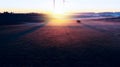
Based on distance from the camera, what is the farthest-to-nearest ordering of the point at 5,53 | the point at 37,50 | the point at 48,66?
the point at 37,50
the point at 5,53
the point at 48,66

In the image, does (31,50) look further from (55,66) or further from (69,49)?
(55,66)

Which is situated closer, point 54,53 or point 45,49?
point 54,53

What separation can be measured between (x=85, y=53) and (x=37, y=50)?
10.3 feet

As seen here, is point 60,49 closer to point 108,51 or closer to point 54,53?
point 54,53

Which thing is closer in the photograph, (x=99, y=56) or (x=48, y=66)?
(x=48, y=66)

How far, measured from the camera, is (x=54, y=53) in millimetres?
16547

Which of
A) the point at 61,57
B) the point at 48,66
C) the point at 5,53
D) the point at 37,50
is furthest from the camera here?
the point at 37,50

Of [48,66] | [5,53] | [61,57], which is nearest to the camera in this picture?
[48,66]

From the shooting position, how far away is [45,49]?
18.1 m

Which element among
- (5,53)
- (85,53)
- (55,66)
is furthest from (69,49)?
(55,66)

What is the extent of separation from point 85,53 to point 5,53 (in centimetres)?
471

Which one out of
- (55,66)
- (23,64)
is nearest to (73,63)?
(55,66)

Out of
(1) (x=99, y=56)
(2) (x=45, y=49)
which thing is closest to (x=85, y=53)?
(1) (x=99, y=56)

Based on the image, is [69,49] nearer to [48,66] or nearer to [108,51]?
[108,51]
